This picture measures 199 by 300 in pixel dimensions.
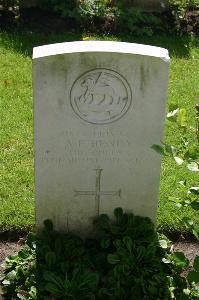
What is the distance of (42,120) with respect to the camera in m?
3.59

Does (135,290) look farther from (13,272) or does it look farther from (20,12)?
(20,12)

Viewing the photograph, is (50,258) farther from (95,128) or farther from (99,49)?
(99,49)

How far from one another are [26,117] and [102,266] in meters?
2.32

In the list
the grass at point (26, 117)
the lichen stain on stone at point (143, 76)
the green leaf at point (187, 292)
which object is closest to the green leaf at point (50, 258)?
the grass at point (26, 117)

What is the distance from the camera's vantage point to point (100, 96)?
11.7ft

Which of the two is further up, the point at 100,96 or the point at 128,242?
the point at 100,96

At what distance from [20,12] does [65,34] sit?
34.6 inches

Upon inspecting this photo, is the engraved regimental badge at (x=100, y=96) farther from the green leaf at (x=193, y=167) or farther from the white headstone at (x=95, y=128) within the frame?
the green leaf at (x=193, y=167)

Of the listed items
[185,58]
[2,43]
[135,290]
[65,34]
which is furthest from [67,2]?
[135,290]

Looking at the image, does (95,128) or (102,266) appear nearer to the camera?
(95,128)

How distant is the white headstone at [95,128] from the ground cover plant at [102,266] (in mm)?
146

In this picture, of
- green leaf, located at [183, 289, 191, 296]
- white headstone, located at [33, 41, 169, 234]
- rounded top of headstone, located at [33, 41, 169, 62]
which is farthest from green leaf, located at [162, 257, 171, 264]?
rounded top of headstone, located at [33, 41, 169, 62]

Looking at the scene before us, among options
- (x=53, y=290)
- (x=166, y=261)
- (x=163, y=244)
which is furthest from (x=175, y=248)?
(x=53, y=290)

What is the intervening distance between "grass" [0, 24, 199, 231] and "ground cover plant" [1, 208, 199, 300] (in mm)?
489
